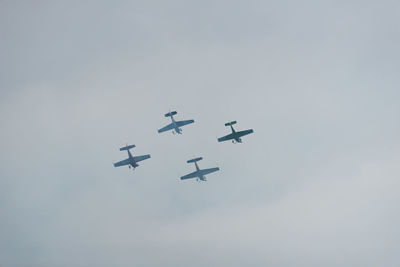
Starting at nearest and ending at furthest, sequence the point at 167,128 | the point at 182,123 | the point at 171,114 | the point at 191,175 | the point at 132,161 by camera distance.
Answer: the point at 132,161, the point at 171,114, the point at 182,123, the point at 167,128, the point at 191,175

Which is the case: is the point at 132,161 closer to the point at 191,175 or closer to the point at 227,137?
the point at 191,175

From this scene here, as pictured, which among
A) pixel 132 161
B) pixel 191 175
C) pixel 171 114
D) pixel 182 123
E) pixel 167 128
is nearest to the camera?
pixel 132 161

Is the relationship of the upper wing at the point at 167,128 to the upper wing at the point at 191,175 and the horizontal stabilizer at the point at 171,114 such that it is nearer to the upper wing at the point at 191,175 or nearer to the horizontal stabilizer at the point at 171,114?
the horizontal stabilizer at the point at 171,114

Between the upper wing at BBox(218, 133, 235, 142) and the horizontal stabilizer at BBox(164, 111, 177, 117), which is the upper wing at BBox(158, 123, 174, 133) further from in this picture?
the upper wing at BBox(218, 133, 235, 142)

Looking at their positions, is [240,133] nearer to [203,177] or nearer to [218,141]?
[218,141]

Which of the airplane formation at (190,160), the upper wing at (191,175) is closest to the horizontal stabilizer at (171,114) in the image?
the airplane formation at (190,160)

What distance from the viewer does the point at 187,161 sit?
499ft

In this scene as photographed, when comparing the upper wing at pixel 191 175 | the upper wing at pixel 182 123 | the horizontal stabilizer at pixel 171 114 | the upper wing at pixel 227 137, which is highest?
the horizontal stabilizer at pixel 171 114

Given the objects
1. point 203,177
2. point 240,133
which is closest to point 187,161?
point 203,177

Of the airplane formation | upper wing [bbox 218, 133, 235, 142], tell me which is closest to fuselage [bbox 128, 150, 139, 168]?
the airplane formation

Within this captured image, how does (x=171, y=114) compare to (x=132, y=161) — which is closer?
(x=132, y=161)

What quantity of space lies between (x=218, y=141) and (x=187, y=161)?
44.8 feet

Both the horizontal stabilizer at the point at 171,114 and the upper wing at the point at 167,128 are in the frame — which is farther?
the upper wing at the point at 167,128

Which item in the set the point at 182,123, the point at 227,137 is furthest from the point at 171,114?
the point at 227,137
